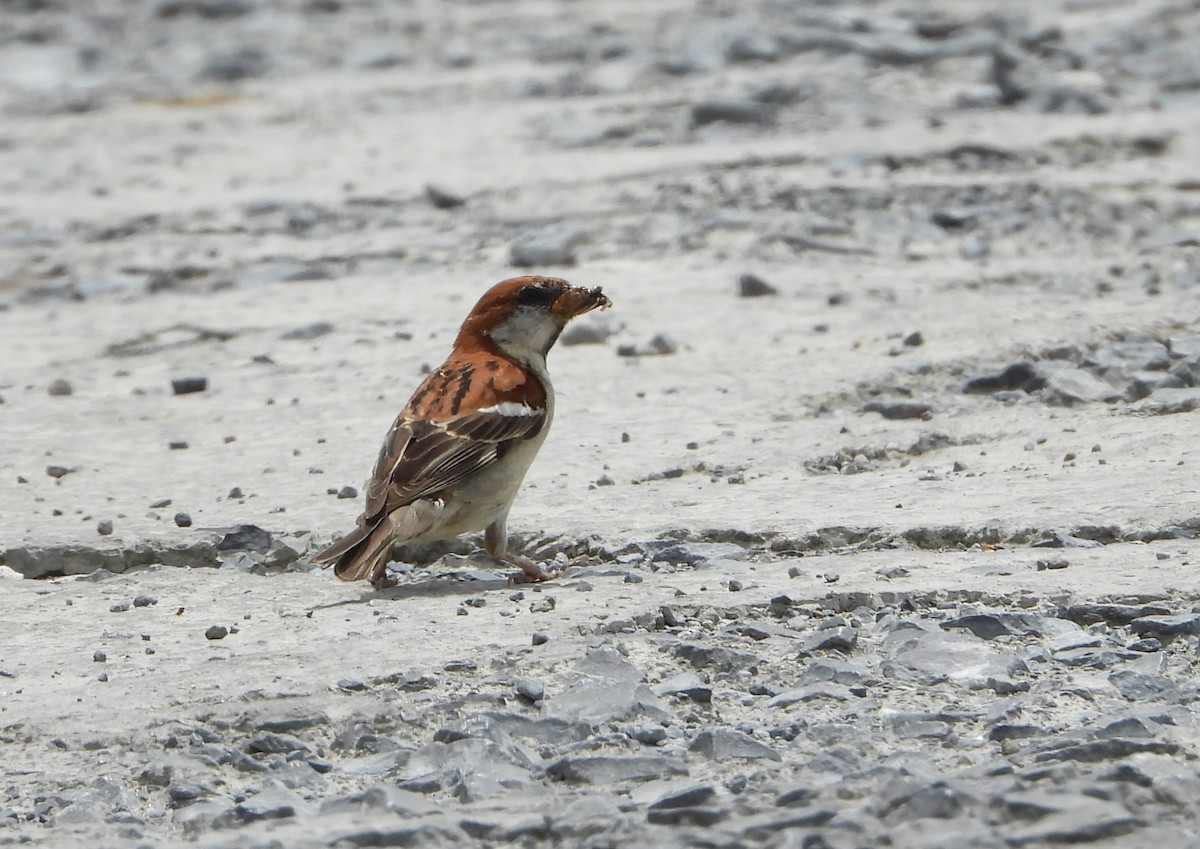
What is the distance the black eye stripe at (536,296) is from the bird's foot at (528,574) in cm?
93

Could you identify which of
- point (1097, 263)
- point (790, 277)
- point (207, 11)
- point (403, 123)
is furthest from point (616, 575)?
point (207, 11)

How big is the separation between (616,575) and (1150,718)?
5.44 feet

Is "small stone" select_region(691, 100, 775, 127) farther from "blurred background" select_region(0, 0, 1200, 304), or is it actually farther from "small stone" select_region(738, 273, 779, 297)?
"small stone" select_region(738, 273, 779, 297)

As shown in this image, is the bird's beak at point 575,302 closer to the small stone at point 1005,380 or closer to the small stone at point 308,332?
the small stone at point 1005,380

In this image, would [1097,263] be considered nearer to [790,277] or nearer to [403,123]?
[790,277]

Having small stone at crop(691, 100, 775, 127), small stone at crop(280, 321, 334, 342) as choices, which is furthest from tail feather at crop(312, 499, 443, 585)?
small stone at crop(691, 100, 775, 127)

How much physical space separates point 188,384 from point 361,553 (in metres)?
2.60

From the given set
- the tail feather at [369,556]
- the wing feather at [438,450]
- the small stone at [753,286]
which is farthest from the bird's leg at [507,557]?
the small stone at [753,286]

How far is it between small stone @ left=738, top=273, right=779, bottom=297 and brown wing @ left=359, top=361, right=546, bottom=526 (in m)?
2.54

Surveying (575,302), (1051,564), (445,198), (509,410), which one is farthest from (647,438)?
(445,198)

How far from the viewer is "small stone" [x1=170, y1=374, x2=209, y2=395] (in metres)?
7.38

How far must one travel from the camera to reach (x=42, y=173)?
11.4 meters

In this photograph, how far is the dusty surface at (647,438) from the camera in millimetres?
3723

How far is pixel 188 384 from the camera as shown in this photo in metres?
7.39
